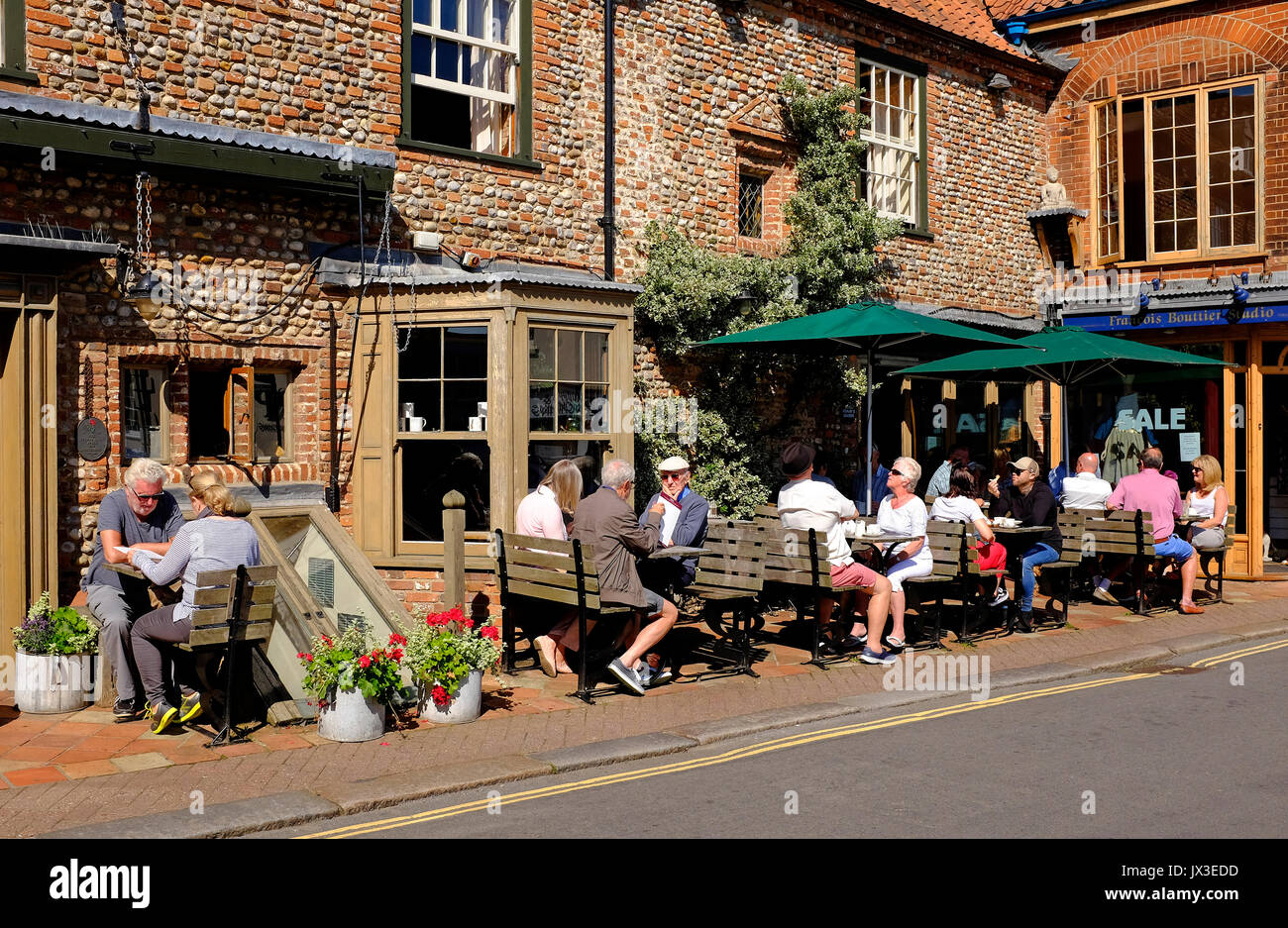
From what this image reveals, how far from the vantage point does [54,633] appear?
834cm

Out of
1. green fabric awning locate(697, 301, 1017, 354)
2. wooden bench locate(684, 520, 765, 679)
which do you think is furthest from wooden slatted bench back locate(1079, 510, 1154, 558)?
wooden bench locate(684, 520, 765, 679)

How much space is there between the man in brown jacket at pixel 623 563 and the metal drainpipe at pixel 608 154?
470cm

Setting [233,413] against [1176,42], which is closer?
[233,413]

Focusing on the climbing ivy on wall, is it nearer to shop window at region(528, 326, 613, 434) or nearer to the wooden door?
shop window at region(528, 326, 613, 434)

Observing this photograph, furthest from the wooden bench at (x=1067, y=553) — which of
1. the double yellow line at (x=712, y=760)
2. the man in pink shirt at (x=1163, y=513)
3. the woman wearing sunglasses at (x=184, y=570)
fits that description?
the woman wearing sunglasses at (x=184, y=570)

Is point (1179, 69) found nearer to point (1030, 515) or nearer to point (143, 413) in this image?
point (1030, 515)

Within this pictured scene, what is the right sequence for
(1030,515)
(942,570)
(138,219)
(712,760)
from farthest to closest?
1. (1030,515)
2. (942,570)
3. (138,219)
4. (712,760)

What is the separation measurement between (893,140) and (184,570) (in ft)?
39.9

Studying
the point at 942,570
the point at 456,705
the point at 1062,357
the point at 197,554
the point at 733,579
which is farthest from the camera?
the point at 1062,357

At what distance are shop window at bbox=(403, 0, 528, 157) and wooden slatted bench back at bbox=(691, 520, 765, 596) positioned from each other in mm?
4850

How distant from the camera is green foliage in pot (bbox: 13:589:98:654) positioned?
8.29 meters

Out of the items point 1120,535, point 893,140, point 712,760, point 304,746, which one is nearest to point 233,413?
point 304,746

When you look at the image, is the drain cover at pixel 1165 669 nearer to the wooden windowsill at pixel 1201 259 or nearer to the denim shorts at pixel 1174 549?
the denim shorts at pixel 1174 549
